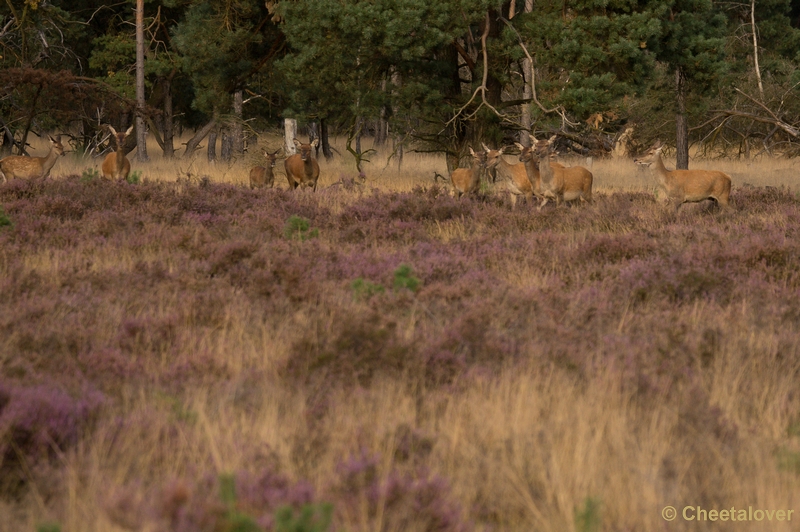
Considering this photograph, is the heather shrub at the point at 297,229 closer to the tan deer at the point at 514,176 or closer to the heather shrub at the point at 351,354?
the heather shrub at the point at 351,354

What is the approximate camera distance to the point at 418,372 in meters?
5.34

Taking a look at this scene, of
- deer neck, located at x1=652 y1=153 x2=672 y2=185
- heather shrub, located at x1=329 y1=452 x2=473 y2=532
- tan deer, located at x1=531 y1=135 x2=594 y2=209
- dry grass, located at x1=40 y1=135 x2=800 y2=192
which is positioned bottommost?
dry grass, located at x1=40 y1=135 x2=800 y2=192

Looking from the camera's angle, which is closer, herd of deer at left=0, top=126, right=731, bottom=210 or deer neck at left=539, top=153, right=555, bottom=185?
herd of deer at left=0, top=126, right=731, bottom=210

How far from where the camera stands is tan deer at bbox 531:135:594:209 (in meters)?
13.6

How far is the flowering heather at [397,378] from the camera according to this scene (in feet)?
12.3

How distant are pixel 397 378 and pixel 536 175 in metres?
9.05

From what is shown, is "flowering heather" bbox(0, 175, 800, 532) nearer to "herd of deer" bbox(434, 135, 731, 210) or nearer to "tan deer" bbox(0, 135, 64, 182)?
"herd of deer" bbox(434, 135, 731, 210)

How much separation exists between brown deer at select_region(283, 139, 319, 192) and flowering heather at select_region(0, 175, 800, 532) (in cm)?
632

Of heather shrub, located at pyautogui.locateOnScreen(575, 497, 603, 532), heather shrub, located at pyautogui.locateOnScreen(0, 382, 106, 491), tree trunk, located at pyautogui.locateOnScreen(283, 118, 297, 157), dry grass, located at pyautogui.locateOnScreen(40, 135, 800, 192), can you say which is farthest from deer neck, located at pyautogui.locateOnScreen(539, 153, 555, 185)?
heather shrub, located at pyautogui.locateOnScreen(575, 497, 603, 532)

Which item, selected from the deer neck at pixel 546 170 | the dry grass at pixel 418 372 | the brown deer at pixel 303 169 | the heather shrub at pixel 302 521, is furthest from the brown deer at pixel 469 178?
the heather shrub at pixel 302 521

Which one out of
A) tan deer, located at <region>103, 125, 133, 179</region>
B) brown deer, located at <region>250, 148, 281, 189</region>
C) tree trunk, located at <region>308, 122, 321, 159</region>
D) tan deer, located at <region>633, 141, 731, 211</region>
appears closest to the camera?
tan deer, located at <region>633, 141, 731, 211</region>

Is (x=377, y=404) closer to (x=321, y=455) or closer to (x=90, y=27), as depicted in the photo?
(x=321, y=455)

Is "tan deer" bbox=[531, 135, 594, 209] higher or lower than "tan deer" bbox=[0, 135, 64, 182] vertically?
higher

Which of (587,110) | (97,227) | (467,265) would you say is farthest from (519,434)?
(587,110)
